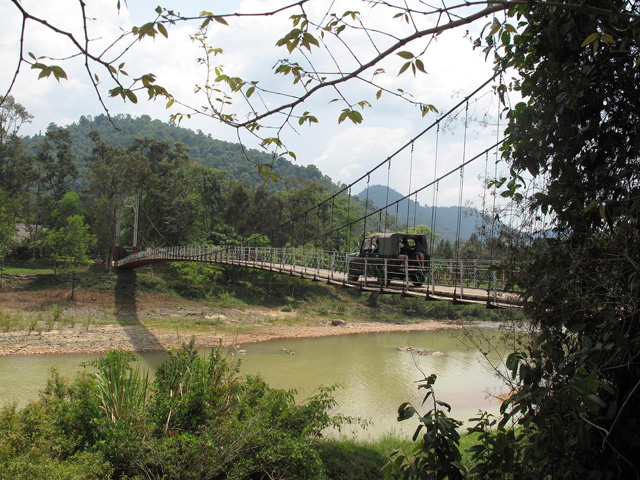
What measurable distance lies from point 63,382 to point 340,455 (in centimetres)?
320

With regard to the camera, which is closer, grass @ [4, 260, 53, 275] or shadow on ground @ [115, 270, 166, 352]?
shadow on ground @ [115, 270, 166, 352]

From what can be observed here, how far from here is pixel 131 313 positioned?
1714cm

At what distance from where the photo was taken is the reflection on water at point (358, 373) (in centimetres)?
839

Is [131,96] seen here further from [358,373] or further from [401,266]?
[358,373]

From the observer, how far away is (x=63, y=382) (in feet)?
17.6

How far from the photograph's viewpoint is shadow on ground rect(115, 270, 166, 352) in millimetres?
13000

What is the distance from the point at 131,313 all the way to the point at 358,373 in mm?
9678

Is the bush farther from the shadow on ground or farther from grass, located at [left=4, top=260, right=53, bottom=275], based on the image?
grass, located at [left=4, top=260, right=53, bottom=275]

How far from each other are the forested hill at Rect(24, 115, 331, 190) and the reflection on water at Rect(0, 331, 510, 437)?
37.1 metres

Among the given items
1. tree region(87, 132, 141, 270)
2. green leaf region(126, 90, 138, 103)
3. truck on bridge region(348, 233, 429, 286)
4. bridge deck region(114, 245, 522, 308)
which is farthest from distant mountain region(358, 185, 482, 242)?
green leaf region(126, 90, 138, 103)

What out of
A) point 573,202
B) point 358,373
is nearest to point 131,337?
point 358,373

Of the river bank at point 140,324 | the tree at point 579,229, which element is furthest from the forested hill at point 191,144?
the tree at point 579,229

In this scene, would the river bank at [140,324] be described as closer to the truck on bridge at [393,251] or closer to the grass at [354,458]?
the truck on bridge at [393,251]

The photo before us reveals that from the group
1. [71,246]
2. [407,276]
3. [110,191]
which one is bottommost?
[71,246]
